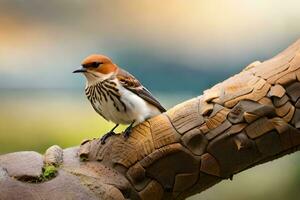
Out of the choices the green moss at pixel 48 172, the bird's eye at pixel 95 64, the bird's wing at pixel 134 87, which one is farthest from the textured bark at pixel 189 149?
the bird's eye at pixel 95 64

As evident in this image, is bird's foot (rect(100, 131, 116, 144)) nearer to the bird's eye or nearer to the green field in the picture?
the bird's eye

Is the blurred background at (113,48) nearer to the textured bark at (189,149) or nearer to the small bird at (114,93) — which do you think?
the small bird at (114,93)

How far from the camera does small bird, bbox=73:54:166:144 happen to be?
6.18 ft

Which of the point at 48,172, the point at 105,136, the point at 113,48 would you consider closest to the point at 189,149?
the point at 105,136

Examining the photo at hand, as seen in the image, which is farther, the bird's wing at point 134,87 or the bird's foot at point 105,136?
the bird's wing at point 134,87

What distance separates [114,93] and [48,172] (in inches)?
13.6

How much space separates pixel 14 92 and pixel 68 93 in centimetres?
20

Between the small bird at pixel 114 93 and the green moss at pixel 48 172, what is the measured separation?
28 cm

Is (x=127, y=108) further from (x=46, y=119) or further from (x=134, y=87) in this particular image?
(x=46, y=119)

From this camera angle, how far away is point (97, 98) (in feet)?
6.27

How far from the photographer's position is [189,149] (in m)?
1.70

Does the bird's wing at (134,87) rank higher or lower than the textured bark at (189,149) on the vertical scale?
higher

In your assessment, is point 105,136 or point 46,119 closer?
point 105,136

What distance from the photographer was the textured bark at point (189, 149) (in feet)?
5.40
